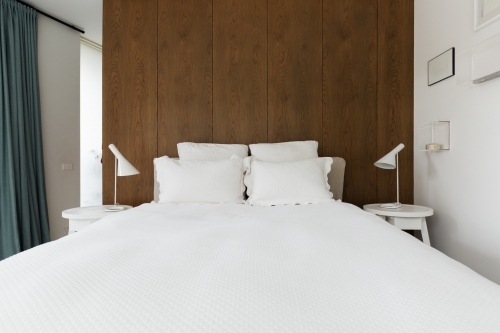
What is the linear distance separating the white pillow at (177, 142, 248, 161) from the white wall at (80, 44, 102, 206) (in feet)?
6.91

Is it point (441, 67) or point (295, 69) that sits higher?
point (295, 69)

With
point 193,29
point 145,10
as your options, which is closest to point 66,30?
point 145,10

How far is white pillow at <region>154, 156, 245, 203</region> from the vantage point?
6.51 feet

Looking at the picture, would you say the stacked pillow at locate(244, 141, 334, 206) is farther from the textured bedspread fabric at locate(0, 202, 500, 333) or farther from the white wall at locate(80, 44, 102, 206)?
the white wall at locate(80, 44, 102, 206)

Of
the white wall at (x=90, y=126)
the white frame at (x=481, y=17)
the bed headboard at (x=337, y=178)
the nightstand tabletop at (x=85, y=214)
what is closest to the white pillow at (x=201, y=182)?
the nightstand tabletop at (x=85, y=214)

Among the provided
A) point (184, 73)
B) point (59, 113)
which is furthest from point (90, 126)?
point (184, 73)

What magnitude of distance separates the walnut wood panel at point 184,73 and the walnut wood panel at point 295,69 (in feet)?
1.83

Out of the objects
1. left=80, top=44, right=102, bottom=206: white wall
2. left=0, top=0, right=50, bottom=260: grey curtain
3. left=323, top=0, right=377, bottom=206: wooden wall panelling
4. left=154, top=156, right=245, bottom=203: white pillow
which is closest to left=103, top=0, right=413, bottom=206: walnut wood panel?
left=323, top=0, right=377, bottom=206: wooden wall panelling

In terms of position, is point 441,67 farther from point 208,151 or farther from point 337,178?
point 208,151

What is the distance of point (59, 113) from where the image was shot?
343 cm

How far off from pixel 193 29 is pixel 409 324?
2634mm

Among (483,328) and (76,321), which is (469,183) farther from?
(76,321)

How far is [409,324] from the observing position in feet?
1.75

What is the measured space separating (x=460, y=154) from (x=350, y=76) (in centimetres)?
104
